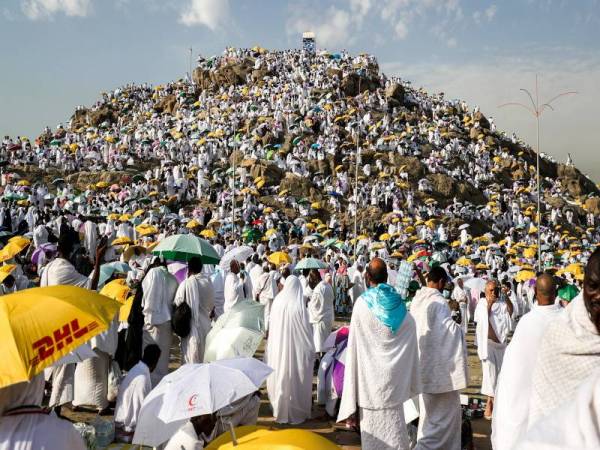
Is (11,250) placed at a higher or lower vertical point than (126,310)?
higher

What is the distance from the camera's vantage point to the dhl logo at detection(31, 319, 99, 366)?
2084mm

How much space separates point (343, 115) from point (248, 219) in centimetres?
1730

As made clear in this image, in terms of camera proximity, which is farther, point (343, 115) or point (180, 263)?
point (343, 115)

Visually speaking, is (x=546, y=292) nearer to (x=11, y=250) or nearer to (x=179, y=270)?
(x=179, y=270)

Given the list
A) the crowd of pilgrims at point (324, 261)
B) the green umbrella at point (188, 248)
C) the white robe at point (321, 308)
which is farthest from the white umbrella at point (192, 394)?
the white robe at point (321, 308)

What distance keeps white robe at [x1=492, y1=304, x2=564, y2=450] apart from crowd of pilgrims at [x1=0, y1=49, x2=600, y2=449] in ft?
0.04

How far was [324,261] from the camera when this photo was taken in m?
15.5

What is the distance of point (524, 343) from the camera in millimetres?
3047

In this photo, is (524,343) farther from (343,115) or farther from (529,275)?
(343,115)

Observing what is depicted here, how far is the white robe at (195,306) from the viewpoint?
5.87m

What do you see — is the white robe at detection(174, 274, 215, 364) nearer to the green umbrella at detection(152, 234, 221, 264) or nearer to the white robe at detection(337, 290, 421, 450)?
the green umbrella at detection(152, 234, 221, 264)

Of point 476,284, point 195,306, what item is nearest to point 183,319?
point 195,306

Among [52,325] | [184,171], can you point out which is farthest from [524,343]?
[184,171]

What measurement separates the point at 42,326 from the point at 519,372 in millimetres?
2551
